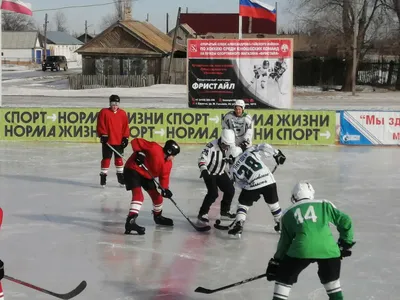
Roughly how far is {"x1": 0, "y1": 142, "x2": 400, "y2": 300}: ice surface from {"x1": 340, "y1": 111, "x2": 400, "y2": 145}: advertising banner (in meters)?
3.04

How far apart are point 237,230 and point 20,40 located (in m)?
82.7

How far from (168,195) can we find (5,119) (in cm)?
1019

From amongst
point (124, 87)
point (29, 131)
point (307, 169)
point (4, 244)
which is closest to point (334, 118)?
point (307, 169)

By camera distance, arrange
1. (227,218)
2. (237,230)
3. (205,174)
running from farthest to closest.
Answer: (227,218) < (205,174) < (237,230)

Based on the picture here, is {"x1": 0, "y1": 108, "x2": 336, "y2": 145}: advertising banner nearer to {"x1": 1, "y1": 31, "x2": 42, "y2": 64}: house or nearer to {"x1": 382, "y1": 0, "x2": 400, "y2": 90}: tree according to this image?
{"x1": 382, "y1": 0, "x2": 400, "y2": 90}: tree

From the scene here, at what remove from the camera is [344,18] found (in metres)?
42.3

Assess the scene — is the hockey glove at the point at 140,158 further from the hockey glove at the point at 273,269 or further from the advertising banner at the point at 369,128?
the advertising banner at the point at 369,128

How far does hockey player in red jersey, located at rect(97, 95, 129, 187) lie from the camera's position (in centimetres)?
1125

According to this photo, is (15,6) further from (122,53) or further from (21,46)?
(21,46)

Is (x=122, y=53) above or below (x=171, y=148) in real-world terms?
above

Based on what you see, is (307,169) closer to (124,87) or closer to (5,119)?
(5,119)

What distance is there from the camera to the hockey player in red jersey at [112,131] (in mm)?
11250

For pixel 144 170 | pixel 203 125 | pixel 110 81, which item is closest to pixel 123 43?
pixel 110 81

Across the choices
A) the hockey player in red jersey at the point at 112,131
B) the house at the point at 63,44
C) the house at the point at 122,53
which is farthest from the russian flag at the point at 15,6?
the house at the point at 63,44
